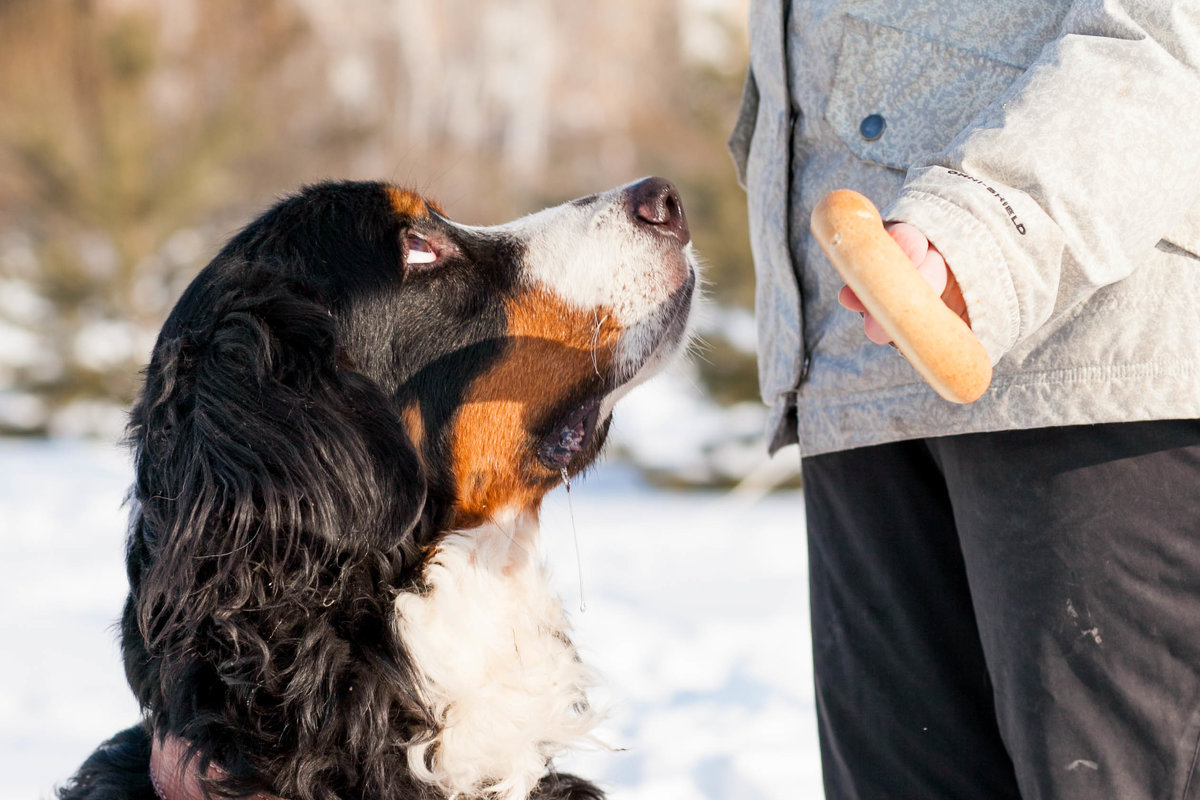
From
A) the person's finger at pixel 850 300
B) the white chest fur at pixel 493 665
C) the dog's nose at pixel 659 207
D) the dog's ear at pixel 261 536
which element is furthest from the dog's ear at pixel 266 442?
the person's finger at pixel 850 300

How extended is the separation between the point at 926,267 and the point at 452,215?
2396 millimetres

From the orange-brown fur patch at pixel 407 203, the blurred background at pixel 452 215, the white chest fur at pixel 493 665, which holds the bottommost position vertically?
the white chest fur at pixel 493 665

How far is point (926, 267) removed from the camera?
1094 mm

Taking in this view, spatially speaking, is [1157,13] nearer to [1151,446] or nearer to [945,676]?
[1151,446]

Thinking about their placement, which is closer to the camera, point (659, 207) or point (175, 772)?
point (175, 772)

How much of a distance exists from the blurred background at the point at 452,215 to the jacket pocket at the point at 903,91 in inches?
35.3

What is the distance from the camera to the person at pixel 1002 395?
3.79 feet

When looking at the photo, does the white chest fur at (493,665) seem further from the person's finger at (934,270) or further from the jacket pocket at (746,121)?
the person's finger at (934,270)

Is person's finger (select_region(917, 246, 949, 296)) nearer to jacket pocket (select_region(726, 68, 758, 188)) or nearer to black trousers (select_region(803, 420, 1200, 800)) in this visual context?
black trousers (select_region(803, 420, 1200, 800))

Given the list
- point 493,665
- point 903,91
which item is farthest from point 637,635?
point 903,91

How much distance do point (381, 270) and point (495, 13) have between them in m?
16.1

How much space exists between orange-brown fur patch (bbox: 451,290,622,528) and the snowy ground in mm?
243

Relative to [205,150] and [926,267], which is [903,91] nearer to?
[926,267]

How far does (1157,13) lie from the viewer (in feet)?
3.91
